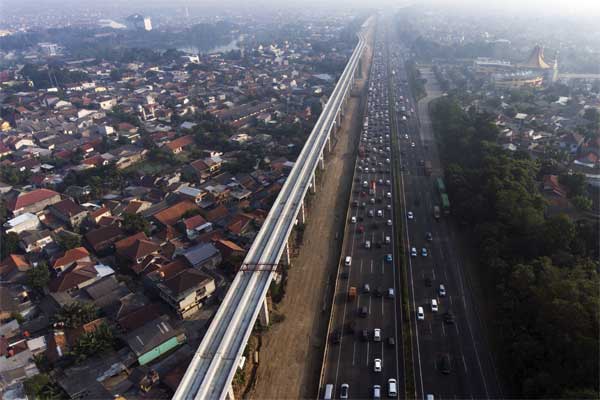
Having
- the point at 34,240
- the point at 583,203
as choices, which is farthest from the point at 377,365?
the point at 34,240

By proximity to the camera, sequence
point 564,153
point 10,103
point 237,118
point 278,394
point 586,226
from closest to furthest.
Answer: point 278,394, point 586,226, point 564,153, point 237,118, point 10,103

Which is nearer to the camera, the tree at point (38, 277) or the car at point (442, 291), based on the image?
the car at point (442, 291)

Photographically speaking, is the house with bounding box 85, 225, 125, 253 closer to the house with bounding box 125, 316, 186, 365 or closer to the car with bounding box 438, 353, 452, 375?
the house with bounding box 125, 316, 186, 365

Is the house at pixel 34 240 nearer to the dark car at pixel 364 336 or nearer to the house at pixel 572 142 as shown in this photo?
the dark car at pixel 364 336

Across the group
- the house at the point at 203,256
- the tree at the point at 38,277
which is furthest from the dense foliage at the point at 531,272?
the tree at the point at 38,277

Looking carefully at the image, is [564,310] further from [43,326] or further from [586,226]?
[43,326]

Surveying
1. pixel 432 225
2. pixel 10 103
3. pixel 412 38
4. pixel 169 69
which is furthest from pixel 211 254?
pixel 412 38

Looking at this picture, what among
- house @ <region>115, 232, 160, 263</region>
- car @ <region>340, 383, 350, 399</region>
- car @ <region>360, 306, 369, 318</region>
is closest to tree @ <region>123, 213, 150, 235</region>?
house @ <region>115, 232, 160, 263</region>
